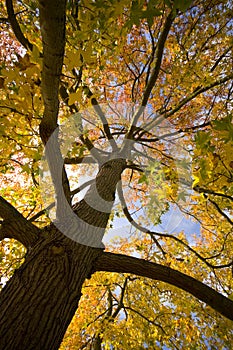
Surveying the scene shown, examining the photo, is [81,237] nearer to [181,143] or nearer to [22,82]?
[22,82]

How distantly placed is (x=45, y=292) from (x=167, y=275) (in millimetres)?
1108

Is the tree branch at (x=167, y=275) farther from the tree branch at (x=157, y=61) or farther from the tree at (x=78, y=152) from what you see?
the tree branch at (x=157, y=61)

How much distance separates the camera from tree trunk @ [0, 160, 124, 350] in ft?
4.56

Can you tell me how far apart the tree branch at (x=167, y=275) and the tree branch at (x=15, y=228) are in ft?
2.06

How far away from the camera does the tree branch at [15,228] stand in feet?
6.55

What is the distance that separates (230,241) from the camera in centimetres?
511

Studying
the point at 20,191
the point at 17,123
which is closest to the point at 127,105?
the point at 20,191

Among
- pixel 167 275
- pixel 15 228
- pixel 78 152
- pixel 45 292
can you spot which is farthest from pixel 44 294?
pixel 78 152

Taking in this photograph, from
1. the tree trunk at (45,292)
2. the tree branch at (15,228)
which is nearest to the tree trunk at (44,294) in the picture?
the tree trunk at (45,292)

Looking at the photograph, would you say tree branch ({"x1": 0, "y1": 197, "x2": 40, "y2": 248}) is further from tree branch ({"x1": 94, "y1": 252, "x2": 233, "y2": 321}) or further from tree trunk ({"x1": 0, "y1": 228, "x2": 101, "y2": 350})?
tree branch ({"x1": 94, "y1": 252, "x2": 233, "y2": 321})

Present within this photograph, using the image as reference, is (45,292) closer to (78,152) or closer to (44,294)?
(44,294)

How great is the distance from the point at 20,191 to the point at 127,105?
133 inches

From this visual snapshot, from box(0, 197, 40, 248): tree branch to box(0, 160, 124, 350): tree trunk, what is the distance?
9 cm

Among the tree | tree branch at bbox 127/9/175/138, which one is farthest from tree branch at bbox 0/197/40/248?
tree branch at bbox 127/9/175/138
